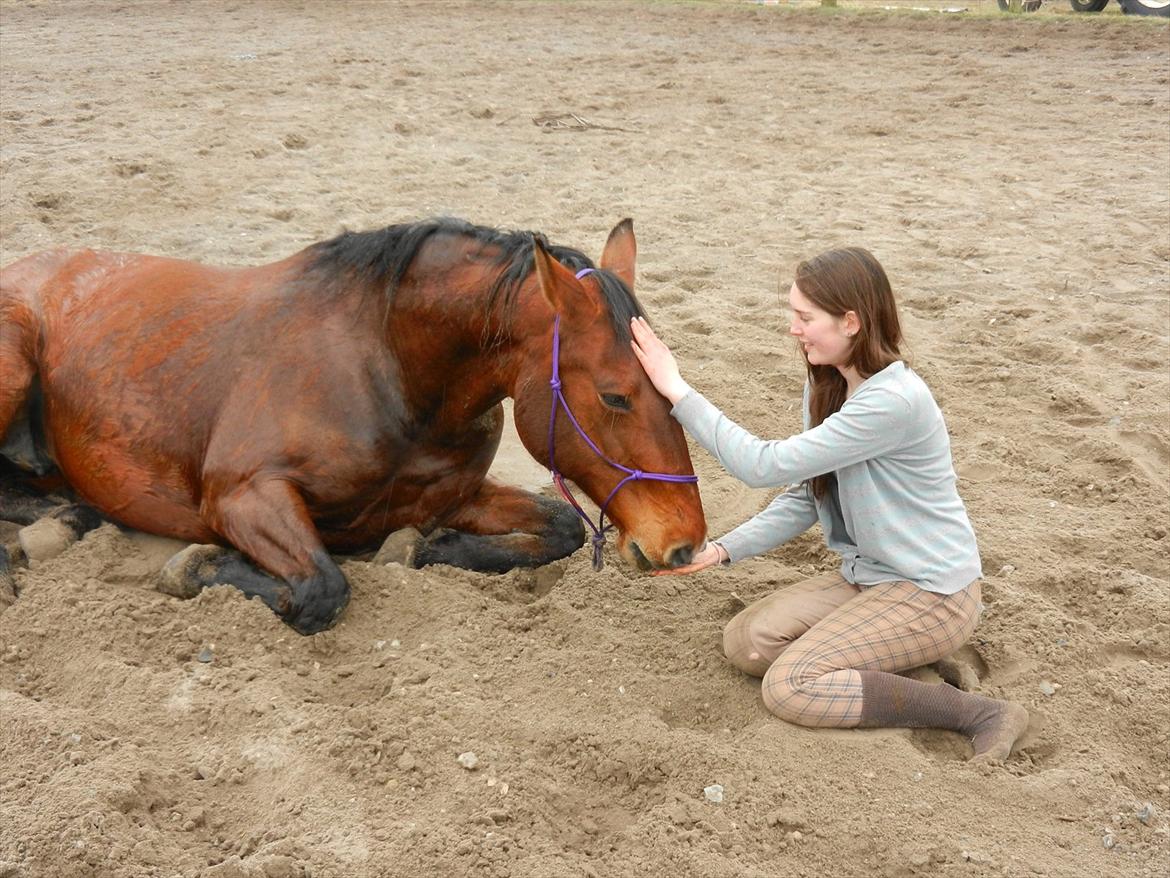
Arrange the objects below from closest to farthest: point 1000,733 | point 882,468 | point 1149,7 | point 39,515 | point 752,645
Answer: point 1000,733, point 882,468, point 752,645, point 39,515, point 1149,7

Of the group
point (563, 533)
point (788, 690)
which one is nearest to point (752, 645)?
point (788, 690)

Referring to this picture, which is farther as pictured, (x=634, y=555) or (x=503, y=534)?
(x=503, y=534)

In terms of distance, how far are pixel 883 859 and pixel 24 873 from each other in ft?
6.28

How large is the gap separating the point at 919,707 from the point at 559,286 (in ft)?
5.08

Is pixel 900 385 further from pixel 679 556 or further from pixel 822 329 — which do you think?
pixel 679 556

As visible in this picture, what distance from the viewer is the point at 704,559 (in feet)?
11.4

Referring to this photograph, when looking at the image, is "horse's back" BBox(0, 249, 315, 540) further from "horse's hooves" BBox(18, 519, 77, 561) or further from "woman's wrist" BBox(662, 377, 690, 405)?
"woman's wrist" BBox(662, 377, 690, 405)

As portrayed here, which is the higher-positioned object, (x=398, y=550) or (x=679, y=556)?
(x=679, y=556)

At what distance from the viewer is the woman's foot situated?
3049mm

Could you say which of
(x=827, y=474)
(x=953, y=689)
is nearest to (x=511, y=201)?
(x=827, y=474)

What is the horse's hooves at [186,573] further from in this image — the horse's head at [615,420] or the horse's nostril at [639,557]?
the horse's nostril at [639,557]

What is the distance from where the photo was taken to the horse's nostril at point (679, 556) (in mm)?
3271

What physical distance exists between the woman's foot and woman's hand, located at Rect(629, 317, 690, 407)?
4.04 ft

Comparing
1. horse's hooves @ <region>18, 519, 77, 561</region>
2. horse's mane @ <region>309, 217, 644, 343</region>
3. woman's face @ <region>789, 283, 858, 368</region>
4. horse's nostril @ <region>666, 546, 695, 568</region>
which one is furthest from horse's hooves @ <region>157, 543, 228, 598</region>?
woman's face @ <region>789, 283, 858, 368</region>
